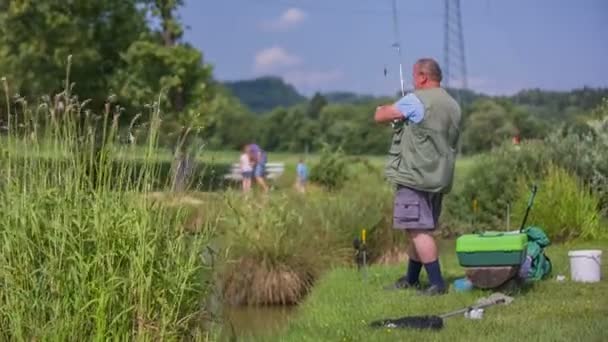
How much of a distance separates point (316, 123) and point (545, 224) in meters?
53.6

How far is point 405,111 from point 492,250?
1.22 meters

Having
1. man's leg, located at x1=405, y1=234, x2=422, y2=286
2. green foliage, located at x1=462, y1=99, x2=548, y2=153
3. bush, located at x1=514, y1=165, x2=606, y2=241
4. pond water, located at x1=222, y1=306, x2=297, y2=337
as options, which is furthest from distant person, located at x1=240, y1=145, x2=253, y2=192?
green foliage, located at x1=462, y1=99, x2=548, y2=153

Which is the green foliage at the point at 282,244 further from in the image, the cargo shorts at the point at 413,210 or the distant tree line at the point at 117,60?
the distant tree line at the point at 117,60

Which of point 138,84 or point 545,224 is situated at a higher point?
point 138,84

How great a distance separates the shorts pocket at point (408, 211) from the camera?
7641mm

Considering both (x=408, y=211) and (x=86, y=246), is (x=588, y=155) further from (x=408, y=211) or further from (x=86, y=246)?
(x=86, y=246)

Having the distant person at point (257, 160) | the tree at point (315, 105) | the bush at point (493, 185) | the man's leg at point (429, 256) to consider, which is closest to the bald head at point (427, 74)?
the man's leg at point (429, 256)

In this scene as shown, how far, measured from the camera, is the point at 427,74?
7.82 m

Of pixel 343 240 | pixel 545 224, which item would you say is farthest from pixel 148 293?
pixel 545 224

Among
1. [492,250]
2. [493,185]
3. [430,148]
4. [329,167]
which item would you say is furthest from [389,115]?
[329,167]

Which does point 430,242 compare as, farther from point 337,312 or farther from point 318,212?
point 318,212

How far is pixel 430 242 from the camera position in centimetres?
773

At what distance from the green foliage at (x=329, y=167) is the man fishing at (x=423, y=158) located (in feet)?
47.0

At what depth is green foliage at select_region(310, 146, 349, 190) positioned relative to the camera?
22734mm
